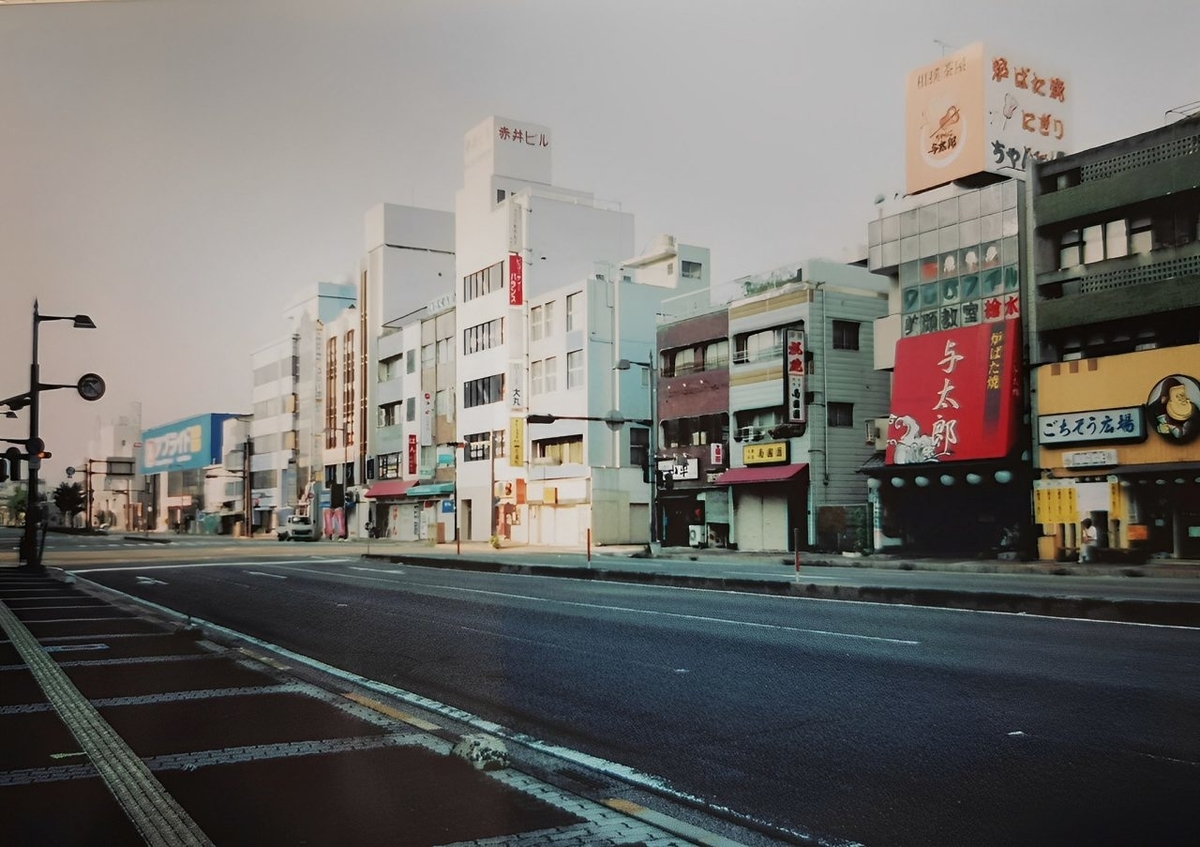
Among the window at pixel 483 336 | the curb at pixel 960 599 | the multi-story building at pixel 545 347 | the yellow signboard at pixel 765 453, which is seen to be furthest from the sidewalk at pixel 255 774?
the window at pixel 483 336

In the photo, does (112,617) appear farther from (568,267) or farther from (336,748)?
(568,267)

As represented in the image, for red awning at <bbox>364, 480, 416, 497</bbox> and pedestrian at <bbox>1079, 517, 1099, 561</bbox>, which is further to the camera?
red awning at <bbox>364, 480, 416, 497</bbox>

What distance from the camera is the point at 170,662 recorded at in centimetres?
945

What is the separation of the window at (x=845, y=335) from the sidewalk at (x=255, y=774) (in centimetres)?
3143

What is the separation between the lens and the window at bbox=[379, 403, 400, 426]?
66812mm

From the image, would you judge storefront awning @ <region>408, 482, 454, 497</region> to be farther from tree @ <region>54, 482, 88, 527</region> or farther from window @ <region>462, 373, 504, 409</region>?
tree @ <region>54, 482, 88, 527</region>

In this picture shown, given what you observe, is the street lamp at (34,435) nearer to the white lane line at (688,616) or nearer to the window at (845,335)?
the white lane line at (688,616)

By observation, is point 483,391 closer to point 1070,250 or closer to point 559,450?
point 559,450

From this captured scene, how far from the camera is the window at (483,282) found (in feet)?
176

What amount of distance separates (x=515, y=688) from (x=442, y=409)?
53.0 metres

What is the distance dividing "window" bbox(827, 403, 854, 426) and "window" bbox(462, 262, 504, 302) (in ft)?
70.9

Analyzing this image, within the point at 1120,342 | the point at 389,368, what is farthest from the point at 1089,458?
the point at 389,368

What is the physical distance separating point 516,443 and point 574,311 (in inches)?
285

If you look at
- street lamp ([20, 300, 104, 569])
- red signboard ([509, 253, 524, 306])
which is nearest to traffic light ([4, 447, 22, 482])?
street lamp ([20, 300, 104, 569])
